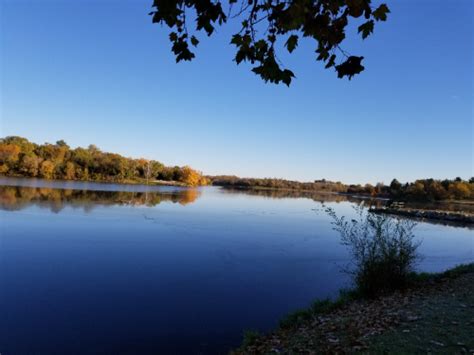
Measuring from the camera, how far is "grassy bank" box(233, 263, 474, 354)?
4.76m

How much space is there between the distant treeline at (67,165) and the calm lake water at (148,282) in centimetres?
6718

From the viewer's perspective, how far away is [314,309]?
24.6ft

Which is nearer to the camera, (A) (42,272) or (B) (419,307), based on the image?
(B) (419,307)

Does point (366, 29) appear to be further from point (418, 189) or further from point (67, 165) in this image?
point (418, 189)

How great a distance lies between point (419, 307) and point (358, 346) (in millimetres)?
2499

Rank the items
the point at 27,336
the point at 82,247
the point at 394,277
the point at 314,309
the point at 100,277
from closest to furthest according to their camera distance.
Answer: the point at 27,336 < the point at 314,309 < the point at 394,277 < the point at 100,277 < the point at 82,247

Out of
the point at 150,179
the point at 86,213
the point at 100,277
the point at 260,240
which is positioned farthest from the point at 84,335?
the point at 150,179

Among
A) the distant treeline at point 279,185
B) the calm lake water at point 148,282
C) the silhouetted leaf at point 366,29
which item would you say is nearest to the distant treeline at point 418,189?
the distant treeline at point 279,185

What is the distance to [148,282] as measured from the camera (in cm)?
919

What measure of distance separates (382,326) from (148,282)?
6.04m

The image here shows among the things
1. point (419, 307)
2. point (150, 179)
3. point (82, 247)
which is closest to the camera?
point (419, 307)

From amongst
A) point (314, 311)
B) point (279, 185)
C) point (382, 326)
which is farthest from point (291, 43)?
point (279, 185)

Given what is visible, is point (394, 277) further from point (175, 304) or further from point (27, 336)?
point (27, 336)

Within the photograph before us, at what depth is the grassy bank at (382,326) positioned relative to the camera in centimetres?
476
